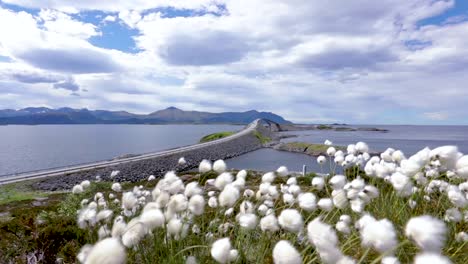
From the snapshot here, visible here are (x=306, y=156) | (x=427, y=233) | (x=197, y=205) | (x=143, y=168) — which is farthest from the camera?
(x=306, y=156)

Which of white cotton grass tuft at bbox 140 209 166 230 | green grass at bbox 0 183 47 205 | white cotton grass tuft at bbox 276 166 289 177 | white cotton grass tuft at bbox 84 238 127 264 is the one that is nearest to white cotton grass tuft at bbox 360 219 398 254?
white cotton grass tuft at bbox 84 238 127 264

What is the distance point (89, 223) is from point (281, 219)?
2.08 metres

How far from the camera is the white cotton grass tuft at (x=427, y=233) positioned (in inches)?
67.4

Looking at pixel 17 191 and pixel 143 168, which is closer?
pixel 17 191

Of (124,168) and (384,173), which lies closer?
(384,173)

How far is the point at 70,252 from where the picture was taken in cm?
499

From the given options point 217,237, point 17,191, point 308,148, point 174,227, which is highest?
point 174,227

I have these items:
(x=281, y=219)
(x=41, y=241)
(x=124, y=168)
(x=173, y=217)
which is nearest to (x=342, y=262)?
(x=281, y=219)

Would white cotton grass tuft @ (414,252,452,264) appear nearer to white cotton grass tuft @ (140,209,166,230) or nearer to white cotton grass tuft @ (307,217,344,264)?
white cotton grass tuft @ (307,217,344,264)

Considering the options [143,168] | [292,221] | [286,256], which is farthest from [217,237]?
[143,168]

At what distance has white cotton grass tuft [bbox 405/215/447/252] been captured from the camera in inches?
67.4

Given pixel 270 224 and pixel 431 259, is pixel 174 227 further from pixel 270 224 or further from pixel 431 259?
pixel 431 259

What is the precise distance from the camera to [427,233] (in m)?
1.71

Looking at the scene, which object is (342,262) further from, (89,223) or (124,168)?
(124,168)
